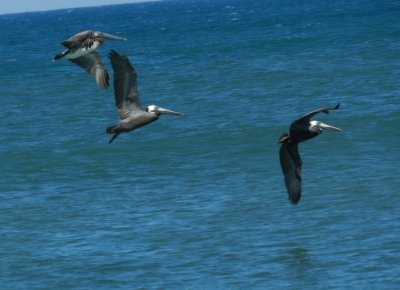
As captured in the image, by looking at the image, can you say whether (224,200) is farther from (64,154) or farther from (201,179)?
(64,154)

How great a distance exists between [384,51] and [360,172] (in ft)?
143

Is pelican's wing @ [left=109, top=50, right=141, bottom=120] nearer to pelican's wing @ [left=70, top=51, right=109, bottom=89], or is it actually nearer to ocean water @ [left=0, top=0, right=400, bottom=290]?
pelican's wing @ [left=70, top=51, right=109, bottom=89]

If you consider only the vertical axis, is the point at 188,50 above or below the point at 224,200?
below

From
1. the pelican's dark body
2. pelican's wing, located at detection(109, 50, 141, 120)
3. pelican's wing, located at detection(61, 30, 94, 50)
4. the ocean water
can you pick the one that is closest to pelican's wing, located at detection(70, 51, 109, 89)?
pelican's wing, located at detection(61, 30, 94, 50)

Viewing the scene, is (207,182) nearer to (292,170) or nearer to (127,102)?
(292,170)

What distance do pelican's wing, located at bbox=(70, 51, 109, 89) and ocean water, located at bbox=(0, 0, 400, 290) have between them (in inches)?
328

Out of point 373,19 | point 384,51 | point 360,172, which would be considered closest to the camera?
point 360,172

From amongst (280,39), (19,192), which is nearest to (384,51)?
(280,39)

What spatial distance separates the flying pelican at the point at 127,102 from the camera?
22844 mm

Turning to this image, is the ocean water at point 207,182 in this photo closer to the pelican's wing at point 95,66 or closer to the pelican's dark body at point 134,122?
the pelican's wing at point 95,66

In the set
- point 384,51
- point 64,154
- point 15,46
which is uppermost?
point 64,154

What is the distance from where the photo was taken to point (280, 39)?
353ft

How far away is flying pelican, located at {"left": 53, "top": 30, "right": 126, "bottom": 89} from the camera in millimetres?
24719

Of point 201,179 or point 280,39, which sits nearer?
point 201,179
